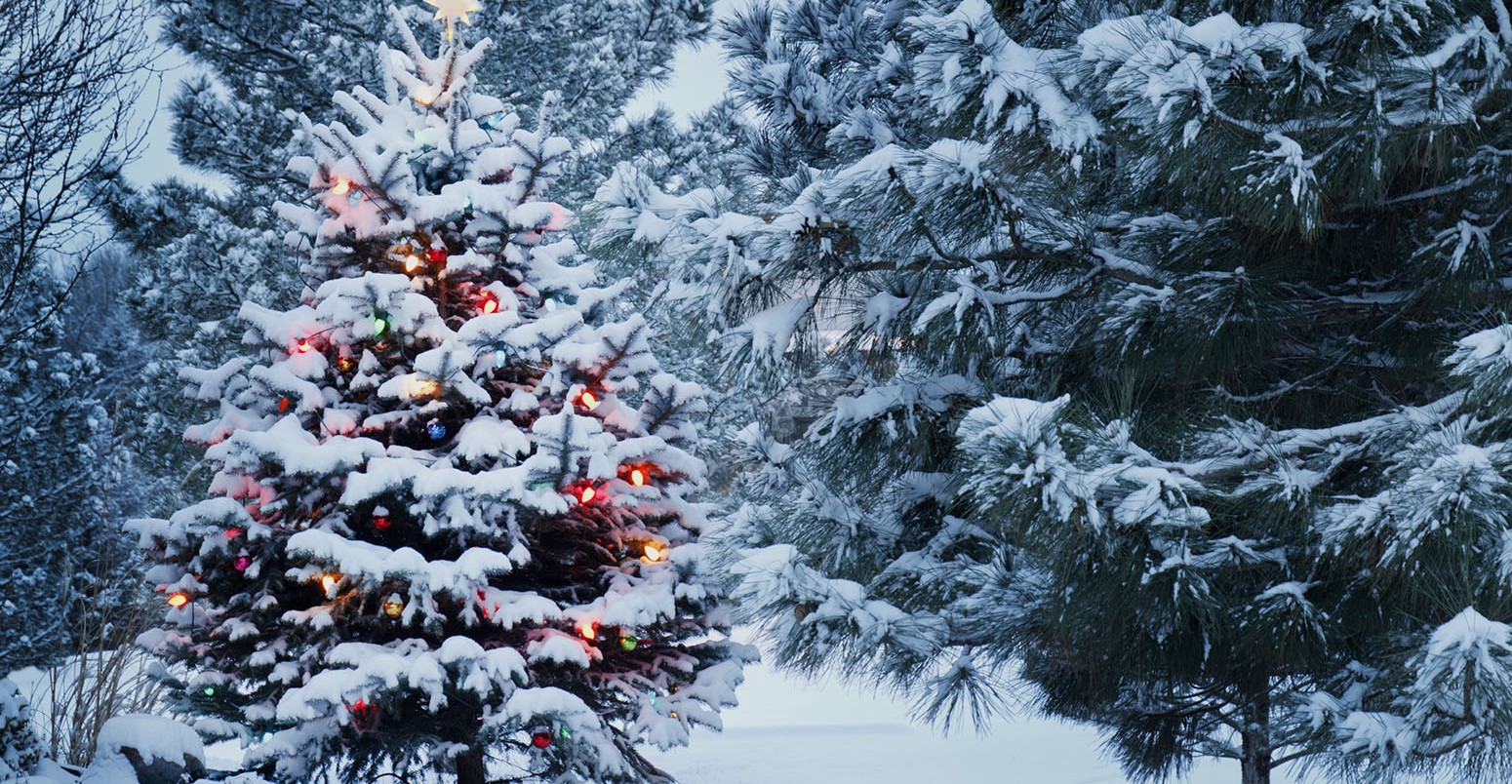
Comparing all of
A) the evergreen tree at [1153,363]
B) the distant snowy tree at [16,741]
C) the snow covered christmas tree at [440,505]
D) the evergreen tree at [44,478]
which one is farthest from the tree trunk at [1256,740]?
the evergreen tree at [44,478]

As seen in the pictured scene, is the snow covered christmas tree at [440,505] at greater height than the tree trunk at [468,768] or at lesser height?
greater

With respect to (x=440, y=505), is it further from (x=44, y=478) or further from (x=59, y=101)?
(x=44, y=478)

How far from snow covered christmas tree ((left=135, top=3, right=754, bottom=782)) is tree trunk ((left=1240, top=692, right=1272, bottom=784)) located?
1.97m

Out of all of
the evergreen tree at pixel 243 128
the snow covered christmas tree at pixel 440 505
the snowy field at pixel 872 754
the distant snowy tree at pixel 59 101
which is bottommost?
the snowy field at pixel 872 754

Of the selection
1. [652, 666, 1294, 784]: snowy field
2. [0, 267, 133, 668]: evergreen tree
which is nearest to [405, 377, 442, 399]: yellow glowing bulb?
[652, 666, 1294, 784]: snowy field

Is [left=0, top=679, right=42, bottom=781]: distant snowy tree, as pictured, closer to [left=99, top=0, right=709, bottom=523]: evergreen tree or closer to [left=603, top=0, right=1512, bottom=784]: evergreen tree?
[left=603, top=0, right=1512, bottom=784]: evergreen tree

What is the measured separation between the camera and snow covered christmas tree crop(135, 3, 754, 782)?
3.74m

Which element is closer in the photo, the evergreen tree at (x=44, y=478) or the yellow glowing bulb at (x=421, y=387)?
the yellow glowing bulb at (x=421, y=387)

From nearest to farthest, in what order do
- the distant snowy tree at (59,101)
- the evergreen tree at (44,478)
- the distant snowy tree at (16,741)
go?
the distant snowy tree at (16,741) < the distant snowy tree at (59,101) < the evergreen tree at (44,478)

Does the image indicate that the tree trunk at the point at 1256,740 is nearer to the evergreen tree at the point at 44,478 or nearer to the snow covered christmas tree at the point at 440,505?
the snow covered christmas tree at the point at 440,505

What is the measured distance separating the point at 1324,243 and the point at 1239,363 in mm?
528

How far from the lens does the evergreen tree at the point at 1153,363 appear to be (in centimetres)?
264

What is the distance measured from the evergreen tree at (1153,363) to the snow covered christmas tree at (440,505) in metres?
0.59

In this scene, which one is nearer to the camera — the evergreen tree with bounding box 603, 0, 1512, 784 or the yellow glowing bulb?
the evergreen tree with bounding box 603, 0, 1512, 784
